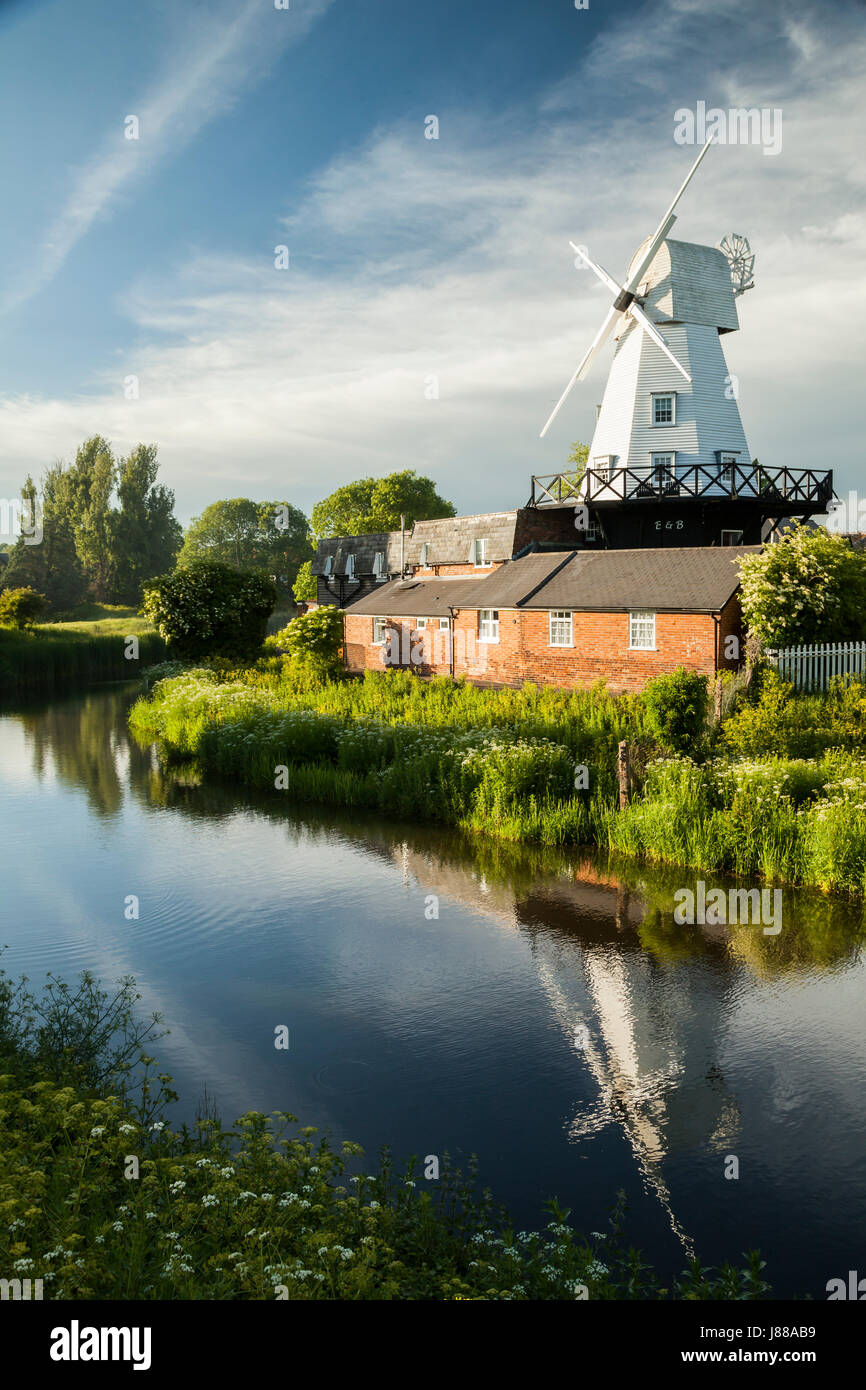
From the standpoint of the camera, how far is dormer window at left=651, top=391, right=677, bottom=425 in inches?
1300

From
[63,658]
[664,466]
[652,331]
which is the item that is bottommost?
[63,658]

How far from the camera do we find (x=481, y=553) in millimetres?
40500

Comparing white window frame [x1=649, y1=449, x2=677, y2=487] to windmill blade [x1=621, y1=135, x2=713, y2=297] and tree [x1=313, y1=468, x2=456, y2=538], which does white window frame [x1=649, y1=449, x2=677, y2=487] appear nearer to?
windmill blade [x1=621, y1=135, x2=713, y2=297]

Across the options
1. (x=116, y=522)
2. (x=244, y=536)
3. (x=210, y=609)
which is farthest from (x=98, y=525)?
(x=210, y=609)

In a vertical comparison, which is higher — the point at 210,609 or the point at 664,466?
Result: the point at 664,466

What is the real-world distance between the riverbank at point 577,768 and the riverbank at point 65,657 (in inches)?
844

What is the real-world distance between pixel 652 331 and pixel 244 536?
236 feet

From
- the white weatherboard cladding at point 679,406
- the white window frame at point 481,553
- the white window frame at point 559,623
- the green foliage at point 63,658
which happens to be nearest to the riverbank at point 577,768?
the white window frame at point 559,623

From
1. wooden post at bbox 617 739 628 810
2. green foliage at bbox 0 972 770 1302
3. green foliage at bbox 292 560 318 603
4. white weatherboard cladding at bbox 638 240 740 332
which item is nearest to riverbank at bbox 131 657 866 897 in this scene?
wooden post at bbox 617 739 628 810

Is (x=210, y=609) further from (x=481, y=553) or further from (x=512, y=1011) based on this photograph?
(x=512, y=1011)

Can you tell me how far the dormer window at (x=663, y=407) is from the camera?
108 ft
